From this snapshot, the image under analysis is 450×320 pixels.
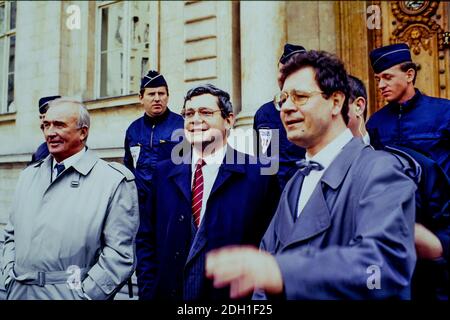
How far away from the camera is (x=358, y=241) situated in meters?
1.25

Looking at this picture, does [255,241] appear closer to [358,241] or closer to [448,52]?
[358,241]

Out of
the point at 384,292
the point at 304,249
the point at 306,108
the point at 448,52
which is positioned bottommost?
the point at 384,292

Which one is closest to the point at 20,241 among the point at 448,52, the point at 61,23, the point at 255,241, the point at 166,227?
the point at 166,227

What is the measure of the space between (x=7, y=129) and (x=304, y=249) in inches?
149

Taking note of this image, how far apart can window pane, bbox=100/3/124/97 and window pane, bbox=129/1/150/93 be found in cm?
10

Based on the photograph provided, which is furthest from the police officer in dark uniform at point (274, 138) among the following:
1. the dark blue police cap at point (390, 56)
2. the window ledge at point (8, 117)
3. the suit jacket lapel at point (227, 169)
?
the window ledge at point (8, 117)

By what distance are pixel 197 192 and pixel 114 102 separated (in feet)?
8.79

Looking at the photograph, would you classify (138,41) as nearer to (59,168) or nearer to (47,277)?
(59,168)

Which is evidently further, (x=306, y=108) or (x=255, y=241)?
(x=255, y=241)

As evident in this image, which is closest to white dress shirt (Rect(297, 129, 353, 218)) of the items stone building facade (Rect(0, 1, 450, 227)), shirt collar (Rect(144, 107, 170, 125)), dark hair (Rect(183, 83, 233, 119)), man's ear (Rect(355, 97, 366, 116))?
man's ear (Rect(355, 97, 366, 116))

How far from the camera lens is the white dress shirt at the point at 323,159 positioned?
4.96 feet

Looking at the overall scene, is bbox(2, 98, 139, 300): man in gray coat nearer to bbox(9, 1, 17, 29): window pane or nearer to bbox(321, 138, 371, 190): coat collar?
bbox(321, 138, 371, 190): coat collar

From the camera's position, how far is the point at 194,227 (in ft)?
6.43

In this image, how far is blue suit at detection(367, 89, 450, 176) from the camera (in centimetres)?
220
